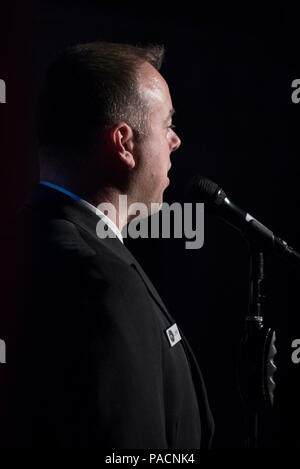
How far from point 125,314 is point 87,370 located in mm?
109

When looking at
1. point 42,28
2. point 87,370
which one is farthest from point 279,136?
point 87,370

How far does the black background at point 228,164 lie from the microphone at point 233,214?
1317 millimetres

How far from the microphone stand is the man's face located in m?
0.39

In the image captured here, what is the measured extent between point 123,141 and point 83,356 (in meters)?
0.55

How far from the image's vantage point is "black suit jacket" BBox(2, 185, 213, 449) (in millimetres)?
825

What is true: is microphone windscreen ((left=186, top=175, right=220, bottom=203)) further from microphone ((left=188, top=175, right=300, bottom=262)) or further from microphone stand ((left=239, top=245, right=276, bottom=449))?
microphone stand ((left=239, top=245, right=276, bottom=449))

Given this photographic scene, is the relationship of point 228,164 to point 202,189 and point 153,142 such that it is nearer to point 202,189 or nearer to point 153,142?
point 202,189

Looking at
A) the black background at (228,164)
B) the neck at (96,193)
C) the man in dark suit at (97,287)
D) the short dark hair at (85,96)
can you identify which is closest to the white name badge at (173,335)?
the man in dark suit at (97,287)

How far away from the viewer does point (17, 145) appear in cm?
235

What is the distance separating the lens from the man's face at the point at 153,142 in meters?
1.23

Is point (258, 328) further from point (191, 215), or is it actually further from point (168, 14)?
point (168, 14)

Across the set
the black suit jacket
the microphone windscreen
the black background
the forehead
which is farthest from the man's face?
the black background

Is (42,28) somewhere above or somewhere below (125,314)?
above

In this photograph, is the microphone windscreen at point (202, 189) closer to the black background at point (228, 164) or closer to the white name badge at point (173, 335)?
the white name badge at point (173, 335)
